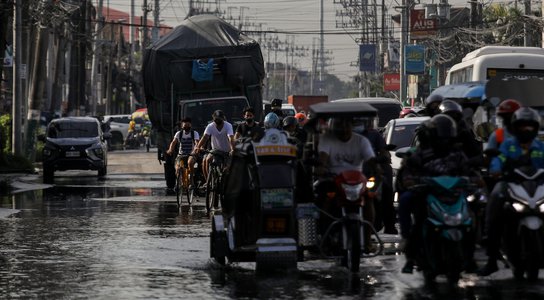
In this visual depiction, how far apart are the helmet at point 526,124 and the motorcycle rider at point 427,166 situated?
0.60m

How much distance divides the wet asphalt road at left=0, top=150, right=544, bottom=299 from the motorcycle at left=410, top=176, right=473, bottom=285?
226mm

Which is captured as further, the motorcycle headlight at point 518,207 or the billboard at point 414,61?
the billboard at point 414,61

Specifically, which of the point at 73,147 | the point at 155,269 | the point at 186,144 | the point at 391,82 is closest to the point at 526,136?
the point at 155,269

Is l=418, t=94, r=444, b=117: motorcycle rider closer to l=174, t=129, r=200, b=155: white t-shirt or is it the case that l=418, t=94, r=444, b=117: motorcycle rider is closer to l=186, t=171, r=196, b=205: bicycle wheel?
l=186, t=171, r=196, b=205: bicycle wheel

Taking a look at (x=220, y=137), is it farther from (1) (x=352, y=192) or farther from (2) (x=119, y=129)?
(2) (x=119, y=129)

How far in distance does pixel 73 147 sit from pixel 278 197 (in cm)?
2475

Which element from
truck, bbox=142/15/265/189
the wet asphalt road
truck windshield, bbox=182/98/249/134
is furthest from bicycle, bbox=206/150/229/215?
truck, bbox=142/15/265/189

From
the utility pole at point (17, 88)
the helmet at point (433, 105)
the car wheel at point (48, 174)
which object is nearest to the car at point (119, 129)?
the utility pole at point (17, 88)

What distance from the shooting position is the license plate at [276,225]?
44.8ft

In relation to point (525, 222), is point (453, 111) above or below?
above

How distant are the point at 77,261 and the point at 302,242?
2.83 meters

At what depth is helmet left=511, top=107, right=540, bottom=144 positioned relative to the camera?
13.1 meters

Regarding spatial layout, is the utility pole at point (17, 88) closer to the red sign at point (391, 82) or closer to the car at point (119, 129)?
the car at point (119, 129)

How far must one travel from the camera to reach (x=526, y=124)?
13.1 m
